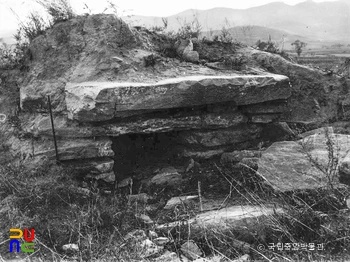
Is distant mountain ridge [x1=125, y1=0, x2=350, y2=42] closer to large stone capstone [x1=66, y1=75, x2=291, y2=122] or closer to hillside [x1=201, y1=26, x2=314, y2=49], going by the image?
hillside [x1=201, y1=26, x2=314, y2=49]

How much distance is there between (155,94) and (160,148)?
3.36 feet

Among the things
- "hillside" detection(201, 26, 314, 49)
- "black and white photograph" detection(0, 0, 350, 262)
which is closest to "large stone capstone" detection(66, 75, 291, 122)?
"black and white photograph" detection(0, 0, 350, 262)

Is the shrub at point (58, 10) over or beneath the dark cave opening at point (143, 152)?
over

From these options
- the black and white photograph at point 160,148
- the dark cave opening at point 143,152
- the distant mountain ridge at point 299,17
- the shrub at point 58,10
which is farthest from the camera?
the distant mountain ridge at point 299,17

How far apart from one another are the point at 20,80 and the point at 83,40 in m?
1.16

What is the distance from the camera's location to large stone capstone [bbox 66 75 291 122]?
4918 millimetres

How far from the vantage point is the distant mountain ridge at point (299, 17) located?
278 ft

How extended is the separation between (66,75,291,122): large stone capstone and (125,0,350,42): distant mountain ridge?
75.8m

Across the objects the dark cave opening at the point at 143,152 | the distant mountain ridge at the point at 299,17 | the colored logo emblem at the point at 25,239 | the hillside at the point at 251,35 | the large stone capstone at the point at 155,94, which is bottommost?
the colored logo emblem at the point at 25,239

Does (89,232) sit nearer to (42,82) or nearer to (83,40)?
(42,82)

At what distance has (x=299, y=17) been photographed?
106750mm

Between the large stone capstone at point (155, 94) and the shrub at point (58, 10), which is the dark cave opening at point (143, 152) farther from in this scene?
the shrub at point (58, 10)

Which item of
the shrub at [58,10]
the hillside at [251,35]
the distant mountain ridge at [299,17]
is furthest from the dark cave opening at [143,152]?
the distant mountain ridge at [299,17]

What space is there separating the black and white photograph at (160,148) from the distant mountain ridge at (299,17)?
75216 millimetres
